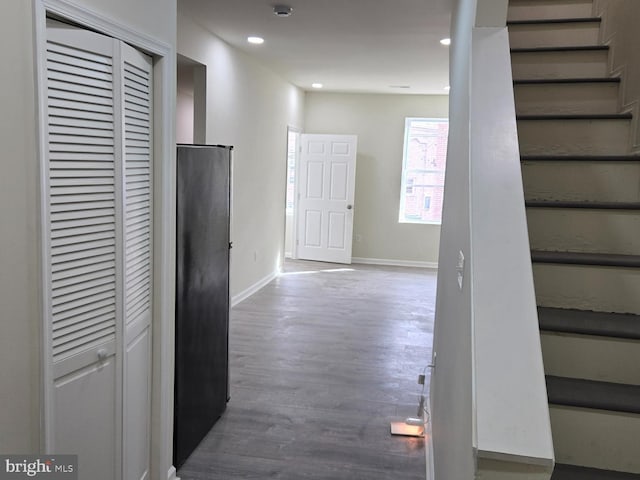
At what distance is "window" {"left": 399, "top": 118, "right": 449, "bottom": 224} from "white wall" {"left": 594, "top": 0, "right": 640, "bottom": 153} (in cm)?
532

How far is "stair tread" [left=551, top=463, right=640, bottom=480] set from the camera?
1476 millimetres

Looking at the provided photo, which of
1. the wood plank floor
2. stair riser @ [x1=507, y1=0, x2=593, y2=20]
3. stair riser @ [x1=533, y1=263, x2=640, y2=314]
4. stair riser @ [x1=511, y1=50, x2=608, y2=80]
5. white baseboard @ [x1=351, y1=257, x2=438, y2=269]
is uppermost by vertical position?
stair riser @ [x1=507, y1=0, x2=593, y2=20]

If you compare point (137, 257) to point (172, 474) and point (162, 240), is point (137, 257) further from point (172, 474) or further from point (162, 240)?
point (172, 474)

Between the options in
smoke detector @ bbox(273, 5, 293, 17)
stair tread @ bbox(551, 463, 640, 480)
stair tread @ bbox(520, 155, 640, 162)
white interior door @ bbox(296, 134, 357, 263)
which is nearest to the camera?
stair tread @ bbox(551, 463, 640, 480)

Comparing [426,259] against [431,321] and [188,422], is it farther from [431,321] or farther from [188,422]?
[188,422]

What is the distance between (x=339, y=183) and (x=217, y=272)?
16.9 feet

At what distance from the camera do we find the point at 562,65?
103 inches

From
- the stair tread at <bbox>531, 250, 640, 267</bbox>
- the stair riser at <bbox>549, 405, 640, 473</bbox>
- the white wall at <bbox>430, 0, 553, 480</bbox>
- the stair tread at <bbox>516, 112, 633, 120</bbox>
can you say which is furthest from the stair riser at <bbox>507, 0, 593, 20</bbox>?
the stair riser at <bbox>549, 405, 640, 473</bbox>

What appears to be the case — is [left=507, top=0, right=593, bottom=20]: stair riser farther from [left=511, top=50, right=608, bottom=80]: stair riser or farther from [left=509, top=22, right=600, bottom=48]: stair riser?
[left=511, top=50, right=608, bottom=80]: stair riser

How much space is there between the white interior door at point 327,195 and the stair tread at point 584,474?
649 centimetres

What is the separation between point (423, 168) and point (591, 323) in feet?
21.3

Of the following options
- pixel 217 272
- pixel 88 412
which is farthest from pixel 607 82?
pixel 88 412

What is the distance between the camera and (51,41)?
151 cm

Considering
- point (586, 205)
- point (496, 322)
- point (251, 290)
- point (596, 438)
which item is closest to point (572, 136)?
point (586, 205)
